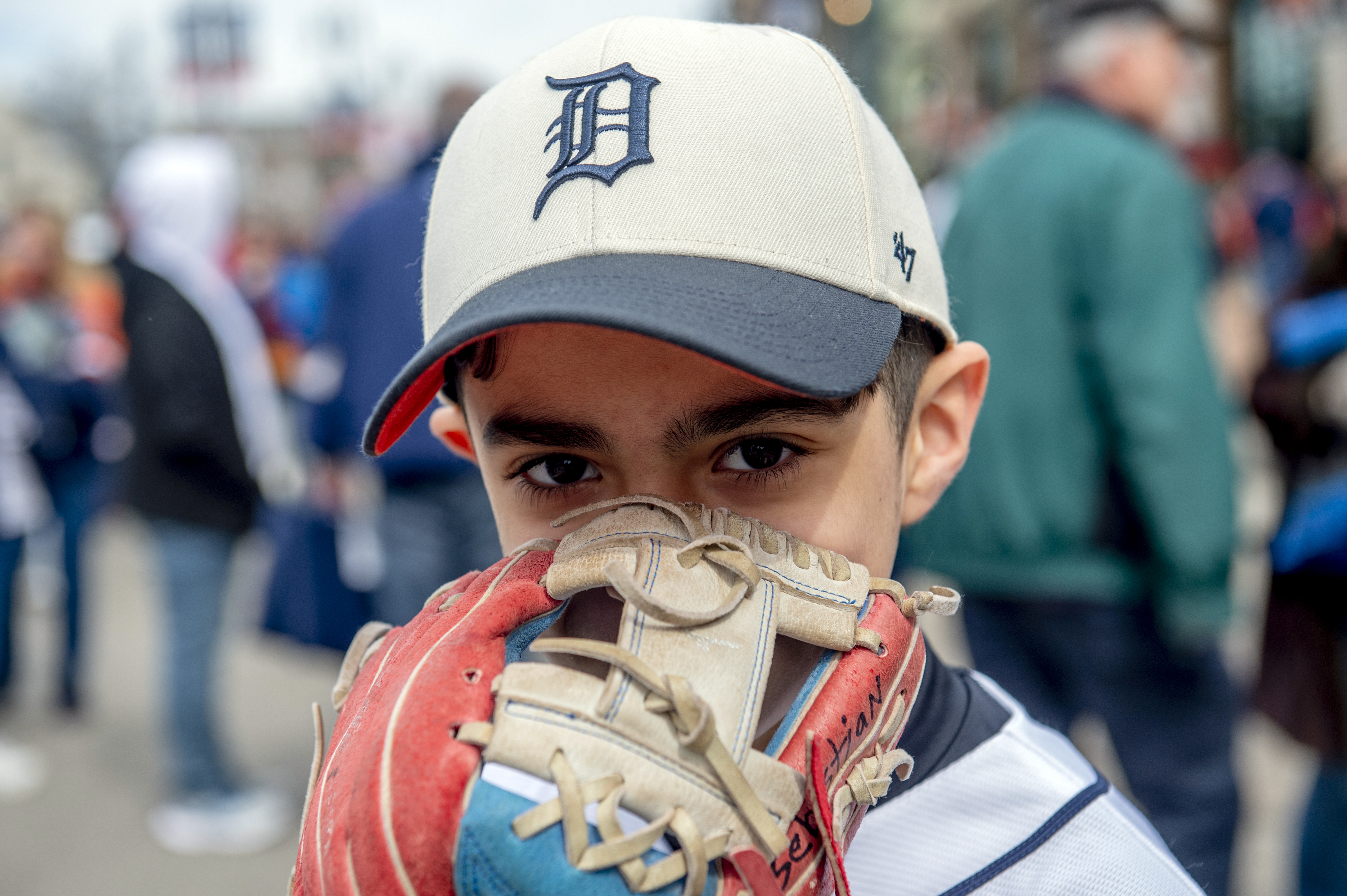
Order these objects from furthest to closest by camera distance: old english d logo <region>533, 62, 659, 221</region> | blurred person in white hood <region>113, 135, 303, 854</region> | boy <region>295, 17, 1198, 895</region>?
blurred person in white hood <region>113, 135, 303, 854</region> → old english d logo <region>533, 62, 659, 221</region> → boy <region>295, 17, 1198, 895</region>

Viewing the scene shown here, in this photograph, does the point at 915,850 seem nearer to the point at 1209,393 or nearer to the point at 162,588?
the point at 1209,393

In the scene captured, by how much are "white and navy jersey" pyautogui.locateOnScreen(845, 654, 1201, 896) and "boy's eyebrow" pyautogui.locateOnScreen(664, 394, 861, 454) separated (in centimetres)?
36

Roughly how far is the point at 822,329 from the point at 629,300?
0.59 ft

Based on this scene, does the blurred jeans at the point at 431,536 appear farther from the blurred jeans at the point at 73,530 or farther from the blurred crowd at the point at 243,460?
the blurred jeans at the point at 73,530

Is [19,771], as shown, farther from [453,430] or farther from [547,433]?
[547,433]

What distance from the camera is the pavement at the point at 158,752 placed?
3334 mm

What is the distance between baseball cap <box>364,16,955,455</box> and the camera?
3.12 feet

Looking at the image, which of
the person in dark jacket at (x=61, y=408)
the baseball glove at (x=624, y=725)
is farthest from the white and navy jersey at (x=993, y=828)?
the person in dark jacket at (x=61, y=408)

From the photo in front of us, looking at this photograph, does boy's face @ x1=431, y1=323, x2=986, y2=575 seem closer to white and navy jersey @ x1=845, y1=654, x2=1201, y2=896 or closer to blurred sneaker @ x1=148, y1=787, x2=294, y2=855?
white and navy jersey @ x1=845, y1=654, x2=1201, y2=896

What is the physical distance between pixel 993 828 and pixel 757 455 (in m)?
0.45

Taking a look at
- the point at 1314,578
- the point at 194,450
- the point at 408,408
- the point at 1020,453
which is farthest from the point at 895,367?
the point at 194,450

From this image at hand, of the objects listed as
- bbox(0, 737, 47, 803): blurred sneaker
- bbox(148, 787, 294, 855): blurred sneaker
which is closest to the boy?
bbox(148, 787, 294, 855): blurred sneaker

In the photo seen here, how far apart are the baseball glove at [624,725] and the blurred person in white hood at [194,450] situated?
108 inches

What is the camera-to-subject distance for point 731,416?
99 centimetres
